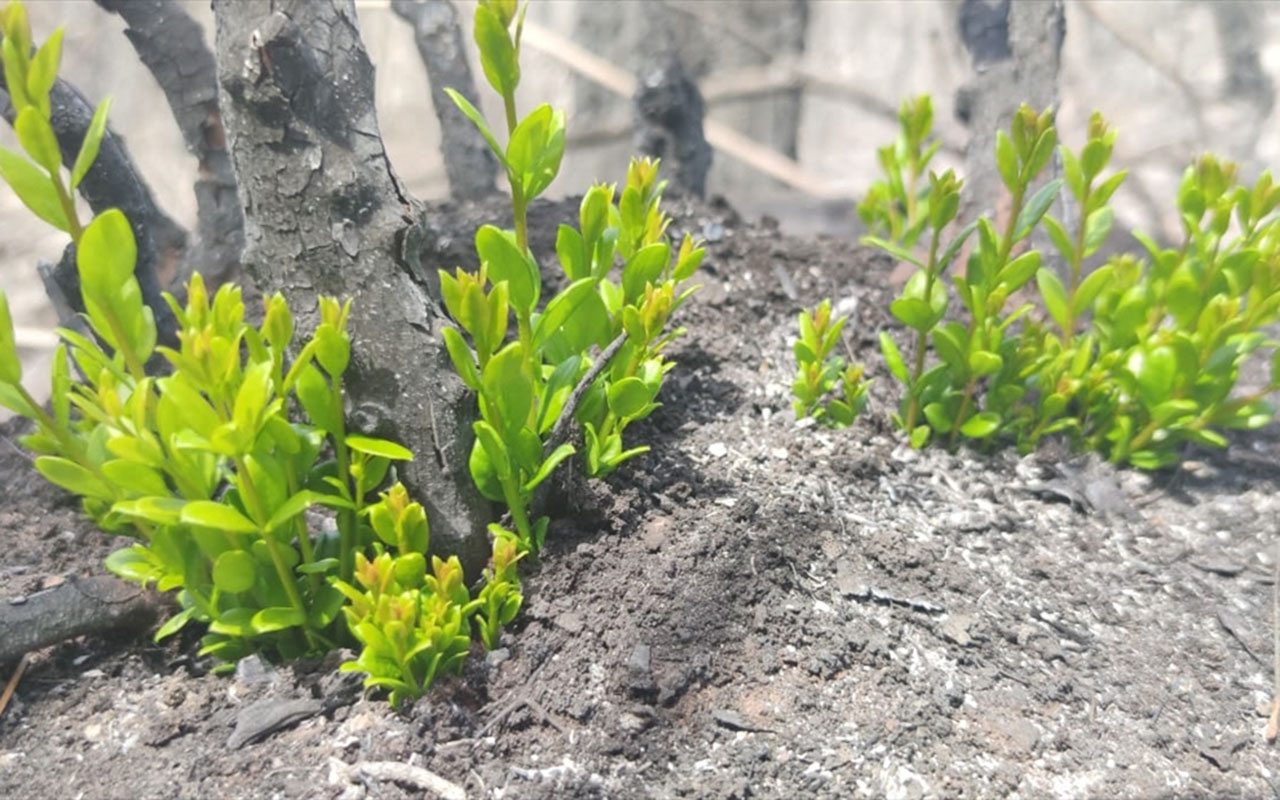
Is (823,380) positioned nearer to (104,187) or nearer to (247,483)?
(247,483)

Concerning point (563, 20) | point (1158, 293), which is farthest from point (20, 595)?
point (563, 20)

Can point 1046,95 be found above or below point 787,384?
above

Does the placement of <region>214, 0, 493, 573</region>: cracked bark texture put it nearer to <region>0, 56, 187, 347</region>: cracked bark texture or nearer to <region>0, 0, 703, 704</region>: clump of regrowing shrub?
<region>0, 0, 703, 704</region>: clump of regrowing shrub

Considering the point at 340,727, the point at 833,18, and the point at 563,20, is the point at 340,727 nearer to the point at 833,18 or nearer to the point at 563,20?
the point at 563,20

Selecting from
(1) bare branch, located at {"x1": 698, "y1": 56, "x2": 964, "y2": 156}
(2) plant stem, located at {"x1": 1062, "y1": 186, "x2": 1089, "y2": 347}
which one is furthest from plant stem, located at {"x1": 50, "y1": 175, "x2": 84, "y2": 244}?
(1) bare branch, located at {"x1": 698, "y1": 56, "x2": 964, "y2": 156}

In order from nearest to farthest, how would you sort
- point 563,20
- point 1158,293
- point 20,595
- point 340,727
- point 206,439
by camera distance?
point 206,439, point 340,727, point 20,595, point 1158,293, point 563,20

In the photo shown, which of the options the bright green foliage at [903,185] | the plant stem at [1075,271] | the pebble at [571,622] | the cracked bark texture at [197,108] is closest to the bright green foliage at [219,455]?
the pebble at [571,622]
